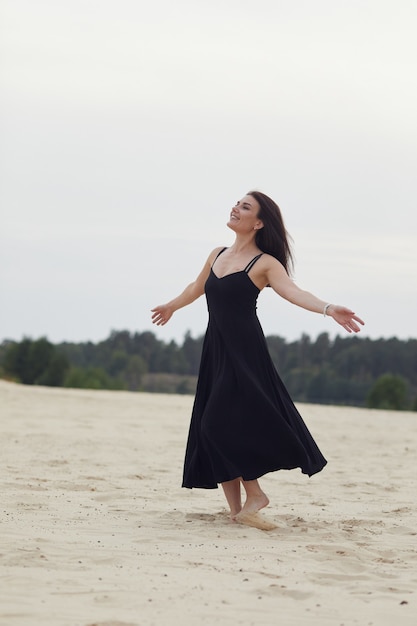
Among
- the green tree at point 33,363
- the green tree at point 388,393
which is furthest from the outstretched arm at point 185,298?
the green tree at point 388,393

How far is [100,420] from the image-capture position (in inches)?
630

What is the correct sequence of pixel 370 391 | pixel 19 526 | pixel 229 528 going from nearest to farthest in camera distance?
pixel 19 526 < pixel 229 528 < pixel 370 391

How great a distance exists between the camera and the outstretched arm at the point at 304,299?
559 centimetres

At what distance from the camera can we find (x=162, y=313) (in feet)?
23.1

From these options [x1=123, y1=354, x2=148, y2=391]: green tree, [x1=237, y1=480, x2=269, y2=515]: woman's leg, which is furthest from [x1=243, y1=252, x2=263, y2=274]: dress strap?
[x1=123, y1=354, x2=148, y2=391]: green tree

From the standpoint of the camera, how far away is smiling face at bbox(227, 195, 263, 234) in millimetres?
6359

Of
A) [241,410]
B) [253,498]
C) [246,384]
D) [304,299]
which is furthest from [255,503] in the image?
[304,299]

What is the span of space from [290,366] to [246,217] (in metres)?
69.5

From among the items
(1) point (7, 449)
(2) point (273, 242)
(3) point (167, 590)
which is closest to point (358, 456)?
(1) point (7, 449)

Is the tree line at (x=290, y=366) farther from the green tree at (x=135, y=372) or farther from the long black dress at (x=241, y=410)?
the long black dress at (x=241, y=410)

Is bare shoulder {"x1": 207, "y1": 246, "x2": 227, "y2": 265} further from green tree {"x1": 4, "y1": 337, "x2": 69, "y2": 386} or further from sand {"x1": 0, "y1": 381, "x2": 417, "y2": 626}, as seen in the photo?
green tree {"x1": 4, "y1": 337, "x2": 69, "y2": 386}

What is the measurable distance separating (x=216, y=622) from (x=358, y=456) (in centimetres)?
871

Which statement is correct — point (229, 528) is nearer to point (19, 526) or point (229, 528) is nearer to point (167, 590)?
point (19, 526)

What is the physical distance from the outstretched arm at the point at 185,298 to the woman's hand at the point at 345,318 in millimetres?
1197
